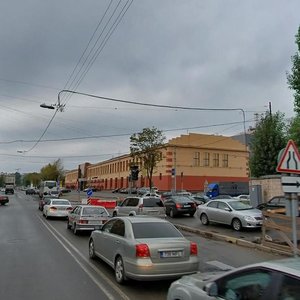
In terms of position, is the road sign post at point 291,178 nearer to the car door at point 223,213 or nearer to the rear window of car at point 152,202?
the car door at point 223,213

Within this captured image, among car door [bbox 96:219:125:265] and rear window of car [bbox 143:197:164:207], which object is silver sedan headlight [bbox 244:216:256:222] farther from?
car door [bbox 96:219:125:265]

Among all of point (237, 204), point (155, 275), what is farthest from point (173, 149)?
point (155, 275)

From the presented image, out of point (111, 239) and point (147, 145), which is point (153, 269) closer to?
point (111, 239)

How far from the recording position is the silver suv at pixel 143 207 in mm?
24078

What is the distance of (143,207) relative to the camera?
2417cm

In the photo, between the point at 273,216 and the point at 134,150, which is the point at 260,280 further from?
the point at 134,150

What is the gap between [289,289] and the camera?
3.99 m

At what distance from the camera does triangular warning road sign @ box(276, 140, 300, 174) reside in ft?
29.1

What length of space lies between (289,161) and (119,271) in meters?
4.35

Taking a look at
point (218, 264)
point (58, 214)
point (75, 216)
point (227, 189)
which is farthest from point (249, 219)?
point (227, 189)

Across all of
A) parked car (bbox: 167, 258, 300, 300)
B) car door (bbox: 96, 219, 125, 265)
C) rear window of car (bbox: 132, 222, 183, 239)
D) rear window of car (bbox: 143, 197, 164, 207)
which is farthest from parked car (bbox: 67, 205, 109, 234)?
parked car (bbox: 167, 258, 300, 300)

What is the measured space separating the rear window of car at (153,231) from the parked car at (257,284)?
4.15m

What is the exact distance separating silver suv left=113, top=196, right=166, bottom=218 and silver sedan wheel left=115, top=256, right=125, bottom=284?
1416 centimetres

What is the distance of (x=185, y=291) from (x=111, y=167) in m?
113
